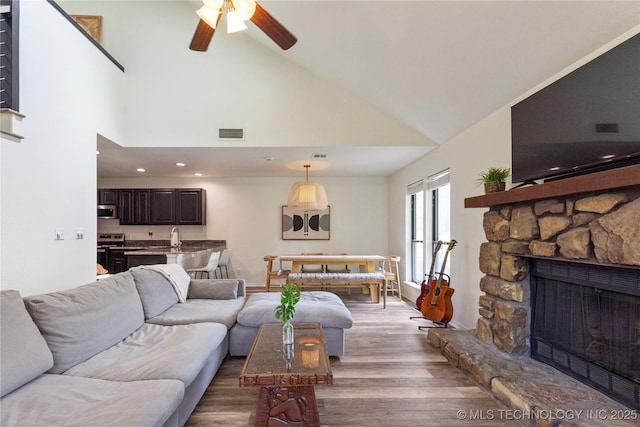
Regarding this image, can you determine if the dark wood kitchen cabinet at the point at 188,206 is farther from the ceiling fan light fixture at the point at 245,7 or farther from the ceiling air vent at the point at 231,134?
the ceiling fan light fixture at the point at 245,7

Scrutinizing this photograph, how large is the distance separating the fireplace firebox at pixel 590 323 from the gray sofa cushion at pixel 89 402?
236 centimetres

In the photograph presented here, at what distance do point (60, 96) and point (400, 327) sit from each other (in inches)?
167

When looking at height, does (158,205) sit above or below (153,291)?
above

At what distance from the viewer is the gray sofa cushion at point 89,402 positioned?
1287 millimetres

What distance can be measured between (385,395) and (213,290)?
215cm

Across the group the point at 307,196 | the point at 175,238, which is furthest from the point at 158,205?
the point at 307,196

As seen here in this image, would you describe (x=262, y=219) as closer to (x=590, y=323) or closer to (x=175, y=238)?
(x=175, y=238)

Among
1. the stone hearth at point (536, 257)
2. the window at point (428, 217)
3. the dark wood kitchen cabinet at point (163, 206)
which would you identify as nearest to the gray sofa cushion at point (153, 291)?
the stone hearth at point (536, 257)

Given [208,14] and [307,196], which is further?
[307,196]

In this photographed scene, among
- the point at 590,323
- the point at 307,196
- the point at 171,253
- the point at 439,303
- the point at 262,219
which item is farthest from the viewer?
the point at 262,219

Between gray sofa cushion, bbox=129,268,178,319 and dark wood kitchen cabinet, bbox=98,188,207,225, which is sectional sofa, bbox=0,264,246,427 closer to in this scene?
gray sofa cushion, bbox=129,268,178,319

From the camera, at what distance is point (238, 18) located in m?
2.12

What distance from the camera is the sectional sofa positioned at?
54.1 inches

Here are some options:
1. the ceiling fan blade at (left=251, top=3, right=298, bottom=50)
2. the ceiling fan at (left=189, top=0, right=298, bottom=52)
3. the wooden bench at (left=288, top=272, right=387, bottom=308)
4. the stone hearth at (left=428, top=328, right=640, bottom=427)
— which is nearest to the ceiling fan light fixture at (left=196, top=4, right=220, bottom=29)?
the ceiling fan at (left=189, top=0, right=298, bottom=52)
